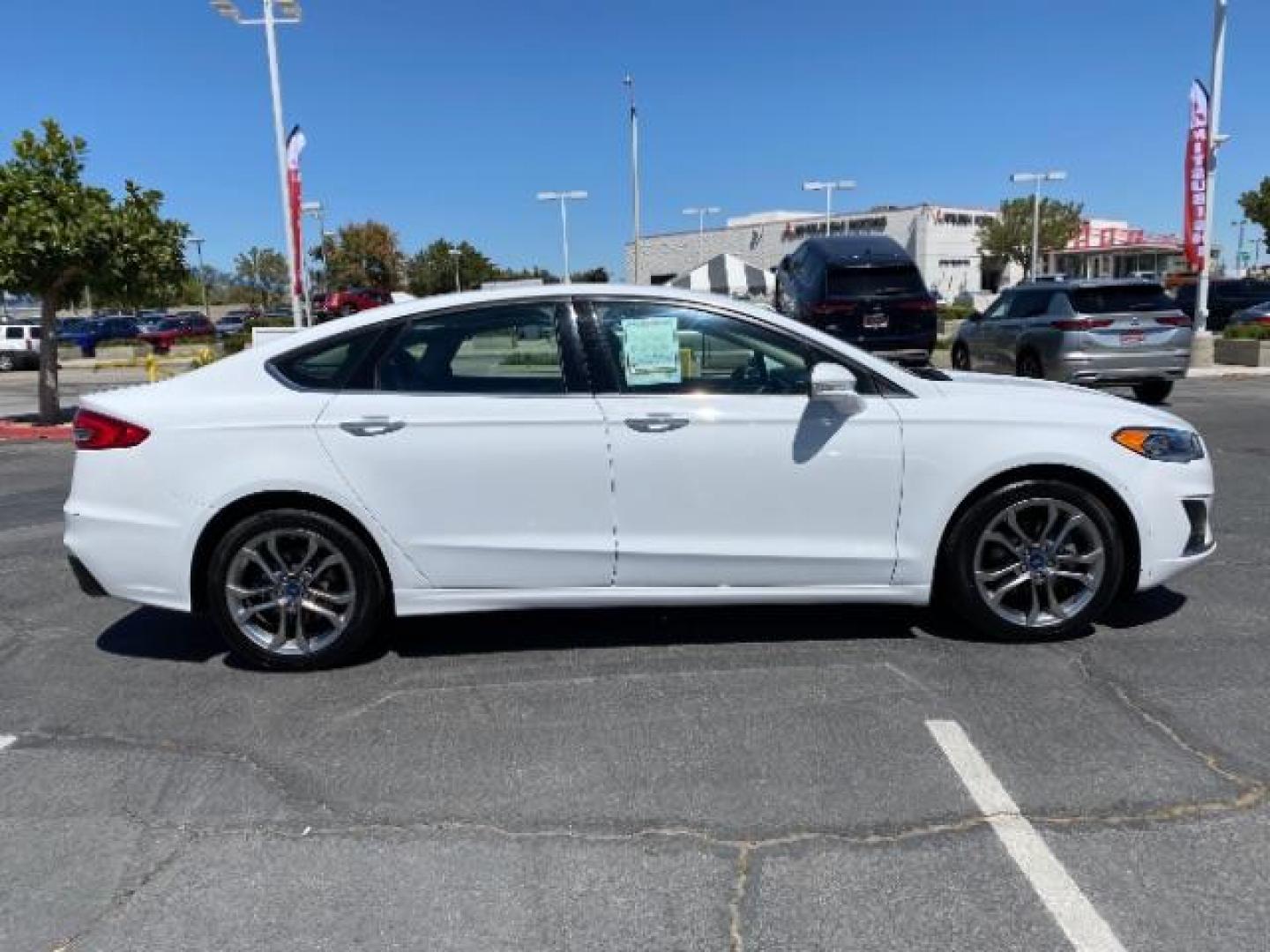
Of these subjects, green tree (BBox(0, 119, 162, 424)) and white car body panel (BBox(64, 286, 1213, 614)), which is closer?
white car body panel (BBox(64, 286, 1213, 614))

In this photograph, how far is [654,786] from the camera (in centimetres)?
324

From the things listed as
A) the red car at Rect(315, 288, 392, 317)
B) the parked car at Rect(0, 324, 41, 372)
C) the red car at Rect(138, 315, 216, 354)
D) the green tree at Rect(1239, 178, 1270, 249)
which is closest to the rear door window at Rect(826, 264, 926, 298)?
the red car at Rect(315, 288, 392, 317)

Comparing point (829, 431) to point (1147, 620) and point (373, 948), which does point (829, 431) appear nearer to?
point (1147, 620)

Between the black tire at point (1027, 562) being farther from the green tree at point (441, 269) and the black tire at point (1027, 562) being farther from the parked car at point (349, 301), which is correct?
the green tree at point (441, 269)

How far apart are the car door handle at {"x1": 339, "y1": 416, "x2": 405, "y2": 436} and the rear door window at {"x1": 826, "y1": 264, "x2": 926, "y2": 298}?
1234 centimetres

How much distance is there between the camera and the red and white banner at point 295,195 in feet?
73.9

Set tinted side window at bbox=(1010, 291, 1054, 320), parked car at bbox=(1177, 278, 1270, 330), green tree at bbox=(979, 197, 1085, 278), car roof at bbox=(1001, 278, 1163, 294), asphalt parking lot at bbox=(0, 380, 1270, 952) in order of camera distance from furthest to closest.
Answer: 1. green tree at bbox=(979, 197, 1085, 278)
2. parked car at bbox=(1177, 278, 1270, 330)
3. tinted side window at bbox=(1010, 291, 1054, 320)
4. car roof at bbox=(1001, 278, 1163, 294)
5. asphalt parking lot at bbox=(0, 380, 1270, 952)

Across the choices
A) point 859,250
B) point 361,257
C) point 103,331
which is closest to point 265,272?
point 361,257

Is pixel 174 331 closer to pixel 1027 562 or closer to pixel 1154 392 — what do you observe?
pixel 1154 392

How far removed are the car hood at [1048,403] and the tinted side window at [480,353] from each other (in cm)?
171

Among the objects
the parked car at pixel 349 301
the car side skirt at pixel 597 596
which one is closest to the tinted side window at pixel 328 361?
the car side skirt at pixel 597 596

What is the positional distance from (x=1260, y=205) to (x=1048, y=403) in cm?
5893

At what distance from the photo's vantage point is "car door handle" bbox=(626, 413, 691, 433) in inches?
161

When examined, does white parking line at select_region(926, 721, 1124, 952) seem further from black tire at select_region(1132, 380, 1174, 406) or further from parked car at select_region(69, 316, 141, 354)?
parked car at select_region(69, 316, 141, 354)
